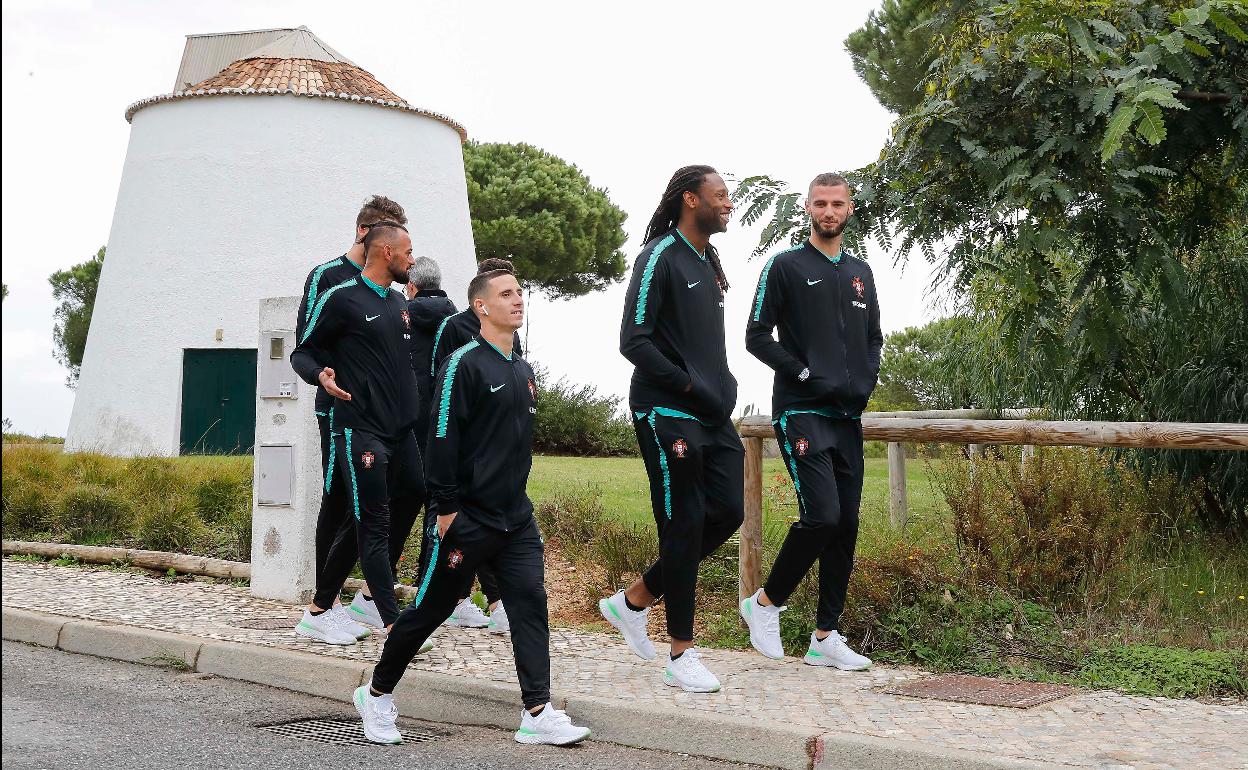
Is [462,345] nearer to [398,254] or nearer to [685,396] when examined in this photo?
[398,254]

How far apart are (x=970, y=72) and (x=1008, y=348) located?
5.99 ft

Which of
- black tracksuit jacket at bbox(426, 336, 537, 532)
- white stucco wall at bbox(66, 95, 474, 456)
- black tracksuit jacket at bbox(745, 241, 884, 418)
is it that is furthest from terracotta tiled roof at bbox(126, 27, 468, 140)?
black tracksuit jacket at bbox(426, 336, 537, 532)

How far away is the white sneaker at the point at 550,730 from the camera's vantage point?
5141 mm

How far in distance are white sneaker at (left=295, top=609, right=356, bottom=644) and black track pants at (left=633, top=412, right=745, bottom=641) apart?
2044 millimetres

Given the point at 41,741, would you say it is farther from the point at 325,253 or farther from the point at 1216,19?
the point at 325,253

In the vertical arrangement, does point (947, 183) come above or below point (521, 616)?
above

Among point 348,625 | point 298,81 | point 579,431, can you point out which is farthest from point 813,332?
point 298,81

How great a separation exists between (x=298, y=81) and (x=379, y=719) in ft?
83.2

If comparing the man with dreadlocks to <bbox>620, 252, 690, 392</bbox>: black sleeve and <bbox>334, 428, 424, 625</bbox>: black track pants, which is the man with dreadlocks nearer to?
<bbox>620, 252, 690, 392</bbox>: black sleeve

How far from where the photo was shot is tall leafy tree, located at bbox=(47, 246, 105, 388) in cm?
4394

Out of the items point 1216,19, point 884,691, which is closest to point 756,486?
point 884,691

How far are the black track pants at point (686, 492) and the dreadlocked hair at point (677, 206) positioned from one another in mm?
761

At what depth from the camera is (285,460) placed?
8352mm

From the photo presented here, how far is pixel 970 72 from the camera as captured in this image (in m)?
8.18
